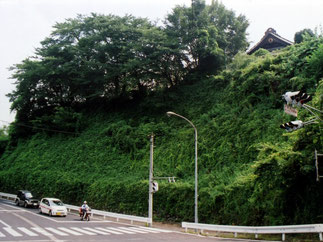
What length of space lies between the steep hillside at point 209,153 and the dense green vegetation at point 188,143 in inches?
3.5

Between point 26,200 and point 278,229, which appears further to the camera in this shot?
point 26,200

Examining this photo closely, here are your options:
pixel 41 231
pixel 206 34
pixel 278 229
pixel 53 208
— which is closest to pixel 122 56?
pixel 206 34

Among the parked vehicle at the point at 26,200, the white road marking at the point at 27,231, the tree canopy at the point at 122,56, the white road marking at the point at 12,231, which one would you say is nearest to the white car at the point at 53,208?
the parked vehicle at the point at 26,200

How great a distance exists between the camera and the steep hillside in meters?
17.3

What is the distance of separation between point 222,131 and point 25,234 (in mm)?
18005

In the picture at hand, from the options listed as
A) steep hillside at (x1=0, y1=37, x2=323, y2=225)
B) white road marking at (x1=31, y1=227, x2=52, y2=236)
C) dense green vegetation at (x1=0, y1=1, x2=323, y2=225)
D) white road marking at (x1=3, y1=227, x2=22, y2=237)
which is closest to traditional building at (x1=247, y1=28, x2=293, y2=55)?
steep hillside at (x1=0, y1=37, x2=323, y2=225)

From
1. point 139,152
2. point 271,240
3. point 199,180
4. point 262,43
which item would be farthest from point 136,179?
point 262,43

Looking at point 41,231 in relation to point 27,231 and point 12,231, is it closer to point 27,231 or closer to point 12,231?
point 27,231

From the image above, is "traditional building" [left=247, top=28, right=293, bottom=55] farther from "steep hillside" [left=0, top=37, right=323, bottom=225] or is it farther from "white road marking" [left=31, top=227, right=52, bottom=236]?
"white road marking" [left=31, top=227, right=52, bottom=236]

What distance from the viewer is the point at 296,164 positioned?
16078 mm

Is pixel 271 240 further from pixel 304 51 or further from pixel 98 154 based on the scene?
pixel 98 154

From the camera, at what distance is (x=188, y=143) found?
29969 mm

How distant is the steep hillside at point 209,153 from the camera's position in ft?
56.9

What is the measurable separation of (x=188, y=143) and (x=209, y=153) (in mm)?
3464
